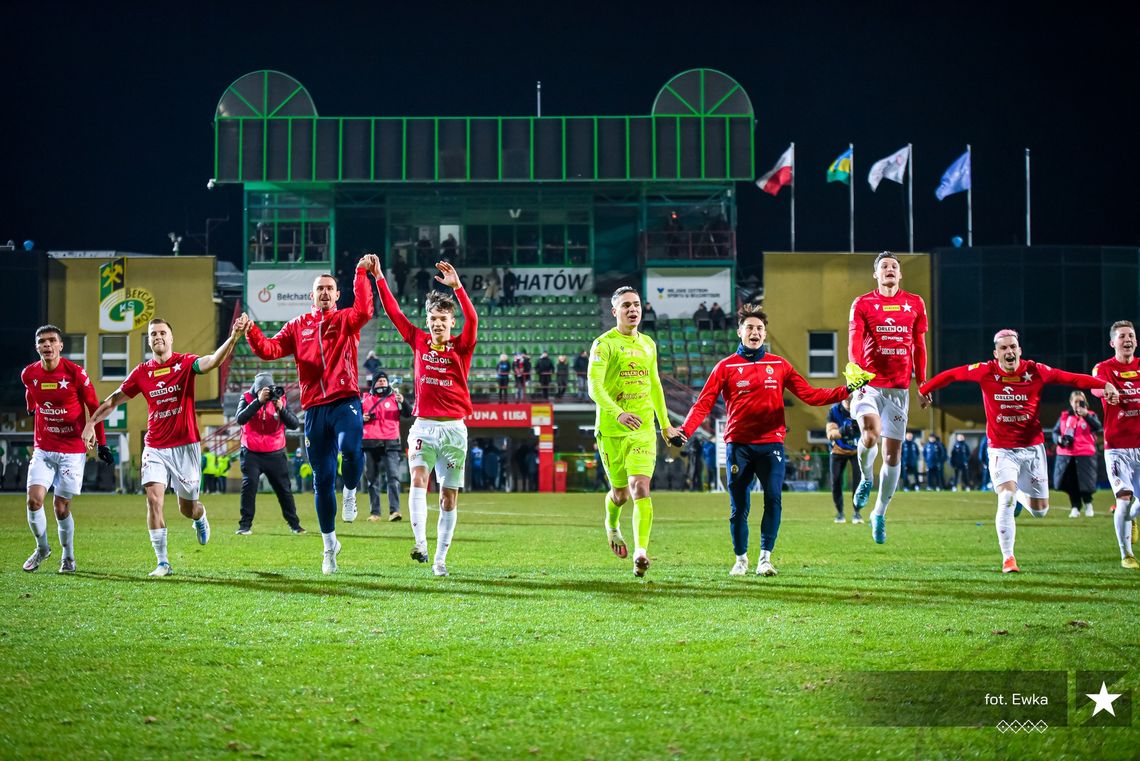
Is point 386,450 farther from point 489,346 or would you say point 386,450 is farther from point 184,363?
point 489,346

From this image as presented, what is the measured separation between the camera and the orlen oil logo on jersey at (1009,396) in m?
11.2

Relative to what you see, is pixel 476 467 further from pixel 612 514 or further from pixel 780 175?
pixel 612 514

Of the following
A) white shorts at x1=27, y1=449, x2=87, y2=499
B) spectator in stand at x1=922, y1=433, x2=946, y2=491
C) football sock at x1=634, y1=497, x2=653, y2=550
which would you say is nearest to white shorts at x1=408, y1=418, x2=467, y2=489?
football sock at x1=634, y1=497, x2=653, y2=550

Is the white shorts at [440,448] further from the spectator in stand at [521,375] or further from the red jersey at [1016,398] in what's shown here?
the spectator in stand at [521,375]

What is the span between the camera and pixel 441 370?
10797mm

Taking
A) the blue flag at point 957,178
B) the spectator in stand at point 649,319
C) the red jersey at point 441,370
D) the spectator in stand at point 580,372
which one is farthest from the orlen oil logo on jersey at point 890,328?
the blue flag at point 957,178

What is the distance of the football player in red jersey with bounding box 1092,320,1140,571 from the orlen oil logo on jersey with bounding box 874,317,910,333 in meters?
1.87

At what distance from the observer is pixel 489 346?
46219mm

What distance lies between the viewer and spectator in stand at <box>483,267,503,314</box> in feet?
160

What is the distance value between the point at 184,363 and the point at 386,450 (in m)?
9.49

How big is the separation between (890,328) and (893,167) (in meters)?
36.1

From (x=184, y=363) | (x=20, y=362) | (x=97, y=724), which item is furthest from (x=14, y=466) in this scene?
(x=97, y=724)

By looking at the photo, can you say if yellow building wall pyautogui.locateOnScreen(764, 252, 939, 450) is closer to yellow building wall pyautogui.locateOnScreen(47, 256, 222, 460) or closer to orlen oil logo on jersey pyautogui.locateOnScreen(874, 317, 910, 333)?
yellow building wall pyautogui.locateOnScreen(47, 256, 222, 460)

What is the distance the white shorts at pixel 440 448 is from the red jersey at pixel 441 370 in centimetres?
10
